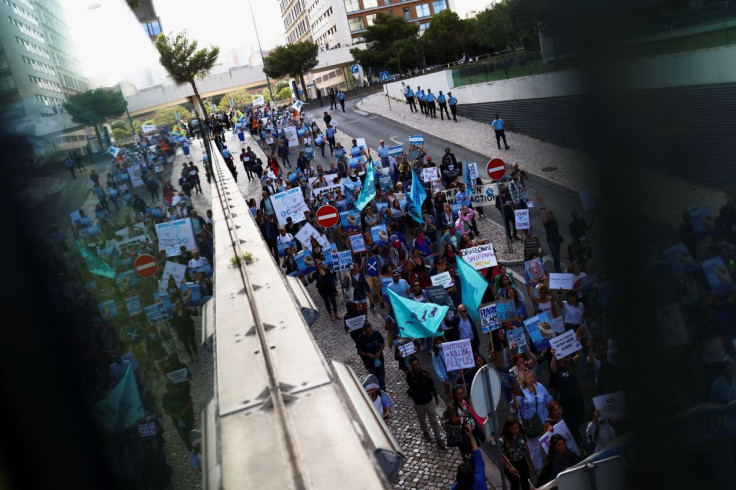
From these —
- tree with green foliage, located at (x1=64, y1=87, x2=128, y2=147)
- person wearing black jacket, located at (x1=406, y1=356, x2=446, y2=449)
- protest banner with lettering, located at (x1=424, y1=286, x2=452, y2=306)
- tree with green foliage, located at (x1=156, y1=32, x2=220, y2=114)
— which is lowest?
person wearing black jacket, located at (x1=406, y1=356, x2=446, y2=449)

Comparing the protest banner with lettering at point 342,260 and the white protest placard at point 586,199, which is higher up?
the white protest placard at point 586,199

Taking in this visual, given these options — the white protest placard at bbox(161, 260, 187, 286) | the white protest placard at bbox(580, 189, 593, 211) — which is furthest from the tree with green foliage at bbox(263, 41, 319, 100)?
the white protest placard at bbox(580, 189, 593, 211)

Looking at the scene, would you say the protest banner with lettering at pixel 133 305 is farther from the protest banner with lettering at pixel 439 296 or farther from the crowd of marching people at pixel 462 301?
the protest banner with lettering at pixel 439 296

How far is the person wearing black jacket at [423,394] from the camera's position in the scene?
8.65m

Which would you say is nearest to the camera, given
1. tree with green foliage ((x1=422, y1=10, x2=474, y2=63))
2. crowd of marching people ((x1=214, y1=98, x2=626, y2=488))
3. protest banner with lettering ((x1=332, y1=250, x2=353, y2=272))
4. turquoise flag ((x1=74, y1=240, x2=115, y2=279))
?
turquoise flag ((x1=74, y1=240, x2=115, y2=279))

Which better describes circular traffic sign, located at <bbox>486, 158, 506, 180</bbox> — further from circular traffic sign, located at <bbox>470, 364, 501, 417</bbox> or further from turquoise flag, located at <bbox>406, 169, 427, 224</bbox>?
circular traffic sign, located at <bbox>470, 364, 501, 417</bbox>

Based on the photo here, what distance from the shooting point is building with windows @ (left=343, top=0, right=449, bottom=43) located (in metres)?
79.8

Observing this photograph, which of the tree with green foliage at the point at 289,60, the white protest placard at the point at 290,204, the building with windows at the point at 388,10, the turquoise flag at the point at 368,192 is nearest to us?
the white protest placard at the point at 290,204

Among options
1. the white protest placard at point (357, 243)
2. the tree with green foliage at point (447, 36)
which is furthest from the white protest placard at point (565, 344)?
the tree with green foliage at point (447, 36)

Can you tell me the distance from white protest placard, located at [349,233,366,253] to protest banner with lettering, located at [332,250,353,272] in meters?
0.48

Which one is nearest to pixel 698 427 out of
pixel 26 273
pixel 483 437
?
pixel 26 273

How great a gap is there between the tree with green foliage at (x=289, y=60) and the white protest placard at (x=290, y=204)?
47.8m

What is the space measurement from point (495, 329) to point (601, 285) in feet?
28.1

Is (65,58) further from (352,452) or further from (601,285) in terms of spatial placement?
(601,285)
